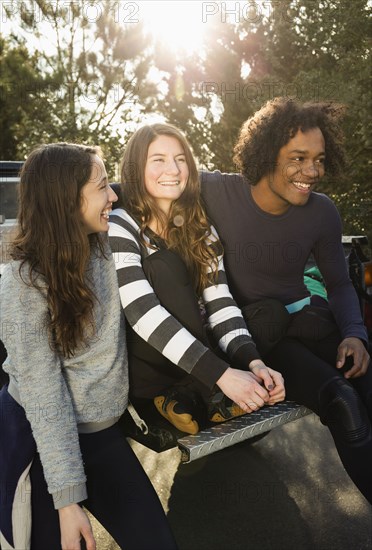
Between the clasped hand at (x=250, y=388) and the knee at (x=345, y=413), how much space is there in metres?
0.19

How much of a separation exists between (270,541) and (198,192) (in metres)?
1.69

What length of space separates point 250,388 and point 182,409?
26cm

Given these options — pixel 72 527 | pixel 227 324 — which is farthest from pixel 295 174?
pixel 72 527

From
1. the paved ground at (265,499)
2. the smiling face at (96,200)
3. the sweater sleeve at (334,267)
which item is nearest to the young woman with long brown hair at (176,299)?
the smiling face at (96,200)

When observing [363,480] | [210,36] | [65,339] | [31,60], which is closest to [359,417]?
[363,480]

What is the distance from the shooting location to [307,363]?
7.54 ft

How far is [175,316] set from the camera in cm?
215

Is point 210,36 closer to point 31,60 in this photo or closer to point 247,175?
point 31,60

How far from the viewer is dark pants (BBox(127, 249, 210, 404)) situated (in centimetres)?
215

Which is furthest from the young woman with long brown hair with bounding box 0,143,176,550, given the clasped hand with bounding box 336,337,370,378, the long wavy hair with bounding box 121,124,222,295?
the clasped hand with bounding box 336,337,370,378

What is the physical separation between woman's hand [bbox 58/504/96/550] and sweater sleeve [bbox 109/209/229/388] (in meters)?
0.61

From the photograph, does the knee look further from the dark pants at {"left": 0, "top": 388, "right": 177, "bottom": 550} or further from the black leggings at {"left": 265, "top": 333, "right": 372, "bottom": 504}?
the dark pants at {"left": 0, "top": 388, "right": 177, "bottom": 550}

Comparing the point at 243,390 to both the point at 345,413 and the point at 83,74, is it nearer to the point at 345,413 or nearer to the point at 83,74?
the point at 345,413

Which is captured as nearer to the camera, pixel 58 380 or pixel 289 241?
pixel 58 380
